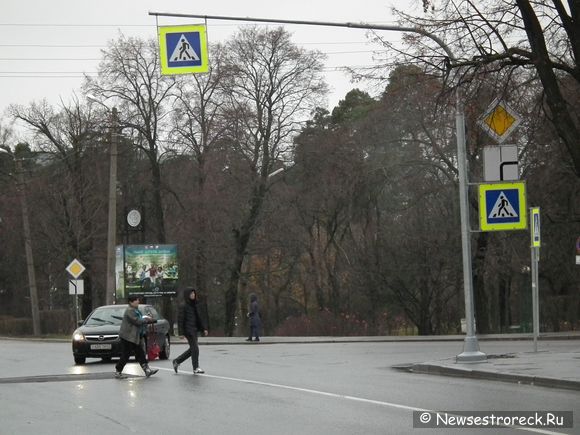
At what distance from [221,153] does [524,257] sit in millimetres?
18039

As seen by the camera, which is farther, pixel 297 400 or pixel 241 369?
pixel 241 369

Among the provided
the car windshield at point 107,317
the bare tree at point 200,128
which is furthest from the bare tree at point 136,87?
the car windshield at point 107,317

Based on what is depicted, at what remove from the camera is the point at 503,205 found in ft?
66.1

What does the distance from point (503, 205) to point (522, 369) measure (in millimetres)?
3481

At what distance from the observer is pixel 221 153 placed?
55750 millimetres

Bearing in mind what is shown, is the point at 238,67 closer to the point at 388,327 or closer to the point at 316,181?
the point at 316,181

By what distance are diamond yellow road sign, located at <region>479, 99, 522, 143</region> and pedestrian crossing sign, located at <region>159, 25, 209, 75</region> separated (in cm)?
512

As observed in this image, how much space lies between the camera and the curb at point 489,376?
15.8 metres

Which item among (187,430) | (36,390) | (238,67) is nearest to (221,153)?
(238,67)

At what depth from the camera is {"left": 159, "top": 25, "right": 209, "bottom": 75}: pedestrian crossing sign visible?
17.9 meters

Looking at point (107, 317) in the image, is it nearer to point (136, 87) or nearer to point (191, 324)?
point (191, 324)

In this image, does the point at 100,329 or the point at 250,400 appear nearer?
the point at 250,400

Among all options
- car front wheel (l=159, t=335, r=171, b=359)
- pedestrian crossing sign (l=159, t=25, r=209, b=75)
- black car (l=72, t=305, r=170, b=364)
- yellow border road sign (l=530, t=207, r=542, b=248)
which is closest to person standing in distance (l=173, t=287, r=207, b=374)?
black car (l=72, t=305, r=170, b=364)

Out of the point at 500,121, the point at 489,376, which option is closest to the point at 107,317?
the point at 489,376
